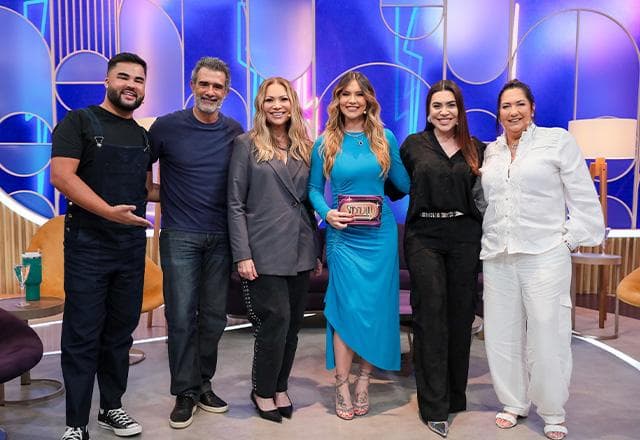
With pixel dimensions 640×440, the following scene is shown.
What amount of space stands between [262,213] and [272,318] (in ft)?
1.63

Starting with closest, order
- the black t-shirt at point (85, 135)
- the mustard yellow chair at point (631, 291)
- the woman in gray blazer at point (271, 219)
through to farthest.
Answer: the black t-shirt at point (85, 135), the woman in gray blazer at point (271, 219), the mustard yellow chair at point (631, 291)

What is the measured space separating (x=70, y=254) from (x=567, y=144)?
2229 millimetres

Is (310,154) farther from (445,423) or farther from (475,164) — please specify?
(445,423)

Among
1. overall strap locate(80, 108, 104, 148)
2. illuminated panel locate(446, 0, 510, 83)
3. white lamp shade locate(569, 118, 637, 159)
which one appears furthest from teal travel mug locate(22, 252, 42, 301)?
illuminated panel locate(446, 0, 510, 83)

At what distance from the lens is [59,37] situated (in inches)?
227

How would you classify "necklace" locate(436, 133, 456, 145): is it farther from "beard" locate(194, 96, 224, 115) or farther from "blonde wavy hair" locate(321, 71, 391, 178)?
"beard" locate(194, 96, 224, 115)

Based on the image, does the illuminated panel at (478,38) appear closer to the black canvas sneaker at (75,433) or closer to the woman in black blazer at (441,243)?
the woman in black blazer at (441,243)

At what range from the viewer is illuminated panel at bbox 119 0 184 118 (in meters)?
5.80

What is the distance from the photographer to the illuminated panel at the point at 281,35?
229 inches

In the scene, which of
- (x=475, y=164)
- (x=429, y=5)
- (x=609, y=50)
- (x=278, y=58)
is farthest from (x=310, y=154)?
(x=609, y=50)

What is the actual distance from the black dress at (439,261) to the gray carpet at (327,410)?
0.84 feet

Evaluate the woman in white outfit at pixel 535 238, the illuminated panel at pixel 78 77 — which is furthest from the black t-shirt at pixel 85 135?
the illuminated panel at pixel 78 77

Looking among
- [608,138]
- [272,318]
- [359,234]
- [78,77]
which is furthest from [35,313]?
[608,138]

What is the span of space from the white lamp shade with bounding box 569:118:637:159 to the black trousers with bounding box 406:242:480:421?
2724mm
